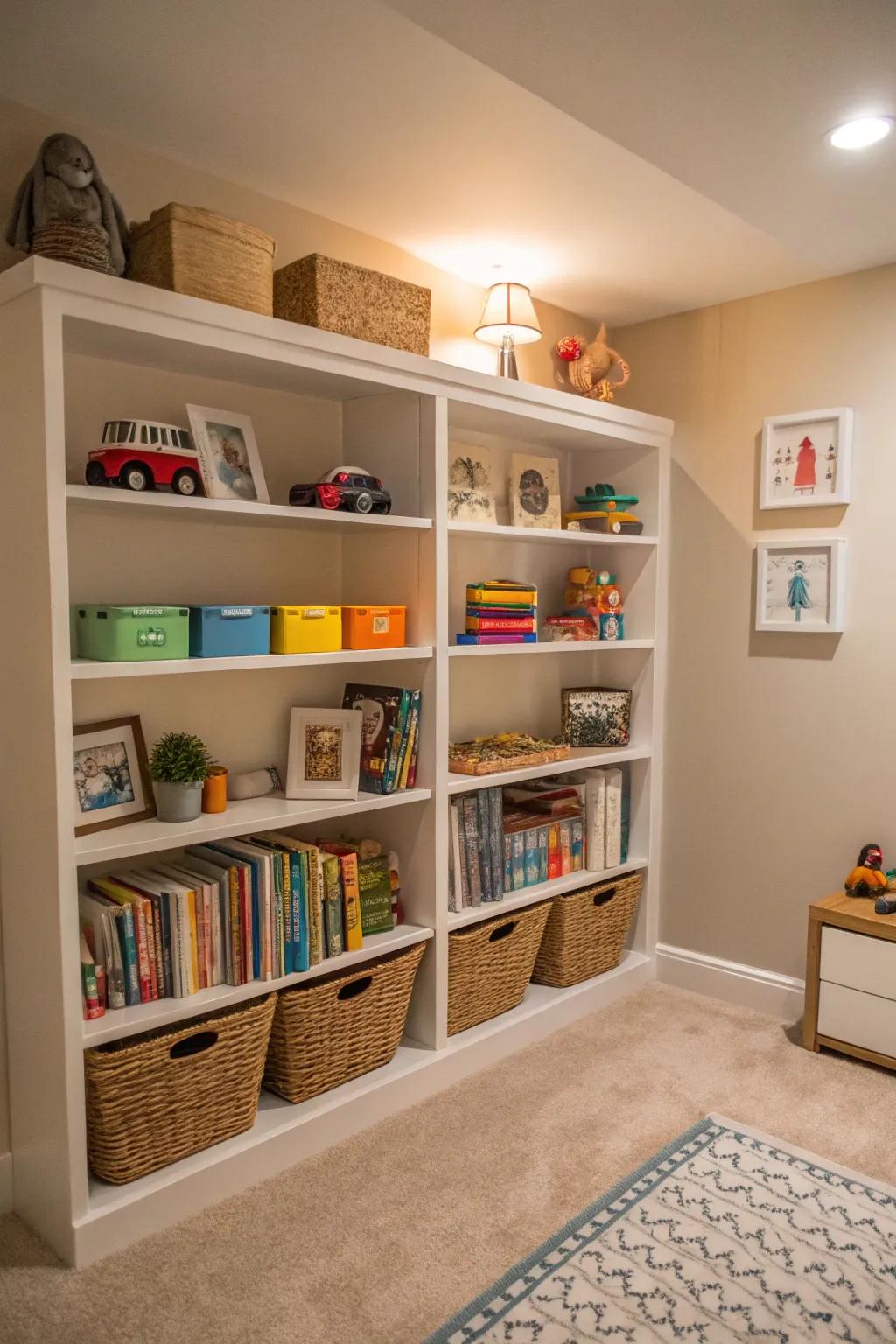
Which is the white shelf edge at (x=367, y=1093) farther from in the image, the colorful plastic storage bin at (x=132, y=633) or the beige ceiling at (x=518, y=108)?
the beige ceiling at (x=518, y=108)

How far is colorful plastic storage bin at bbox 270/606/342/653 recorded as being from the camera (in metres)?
2.30

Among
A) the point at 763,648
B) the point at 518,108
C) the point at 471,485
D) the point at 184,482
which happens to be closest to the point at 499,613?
the point at 471,485

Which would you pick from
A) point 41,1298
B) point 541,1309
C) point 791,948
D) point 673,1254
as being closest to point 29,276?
point 41,1298

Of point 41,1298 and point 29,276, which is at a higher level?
point 29,276

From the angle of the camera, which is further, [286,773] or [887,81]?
[286,773]

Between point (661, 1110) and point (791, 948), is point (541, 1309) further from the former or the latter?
point (791, 948)

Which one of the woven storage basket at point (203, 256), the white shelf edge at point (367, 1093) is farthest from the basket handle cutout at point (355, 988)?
the woven storage basket at point (203, 256)

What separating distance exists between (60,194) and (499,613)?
63.3 inches

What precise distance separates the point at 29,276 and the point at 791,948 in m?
2.94

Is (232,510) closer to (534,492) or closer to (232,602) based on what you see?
(232,602)

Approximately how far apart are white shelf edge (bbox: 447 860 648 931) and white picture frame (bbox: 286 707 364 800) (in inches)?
21.9

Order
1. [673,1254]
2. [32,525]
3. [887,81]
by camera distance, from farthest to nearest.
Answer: [673,1254] → [32,525] → [887,81]

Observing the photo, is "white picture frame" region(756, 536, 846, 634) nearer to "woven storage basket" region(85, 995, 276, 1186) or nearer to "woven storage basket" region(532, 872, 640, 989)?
"woven storage basket" region(532, 872, 640, 989)

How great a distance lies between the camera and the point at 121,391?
7.41ft
